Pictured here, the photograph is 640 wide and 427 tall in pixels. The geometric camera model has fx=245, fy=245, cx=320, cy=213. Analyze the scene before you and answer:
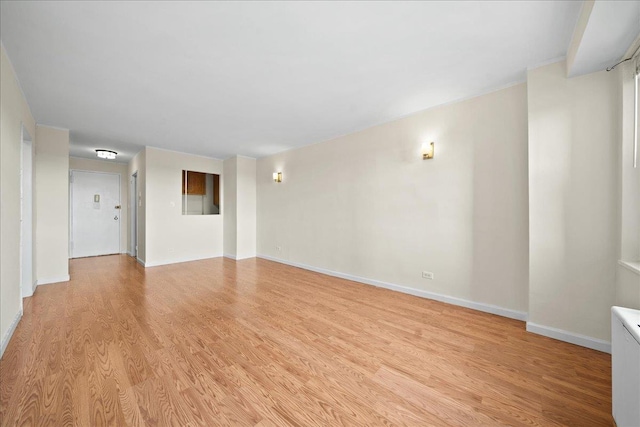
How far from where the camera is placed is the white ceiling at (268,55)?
175cm

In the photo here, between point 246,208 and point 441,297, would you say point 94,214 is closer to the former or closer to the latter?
point 246,208

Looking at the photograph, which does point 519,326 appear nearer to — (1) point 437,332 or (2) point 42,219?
(1) point 437,332

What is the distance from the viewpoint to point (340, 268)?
454 centimetres

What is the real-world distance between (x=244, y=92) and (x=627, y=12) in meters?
3.16

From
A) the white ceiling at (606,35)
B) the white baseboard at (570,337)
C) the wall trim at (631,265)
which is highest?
the white ceiling at (606,35)

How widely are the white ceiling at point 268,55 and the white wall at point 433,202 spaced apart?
42 centimetres

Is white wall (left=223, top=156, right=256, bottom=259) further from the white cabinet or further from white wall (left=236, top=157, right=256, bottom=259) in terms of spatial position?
the white cabinet

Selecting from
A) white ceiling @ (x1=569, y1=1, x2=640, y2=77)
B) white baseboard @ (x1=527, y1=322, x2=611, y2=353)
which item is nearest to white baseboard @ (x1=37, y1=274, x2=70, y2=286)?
white baseboard @ (x1=527, y1=322, x2=611, y2=353)

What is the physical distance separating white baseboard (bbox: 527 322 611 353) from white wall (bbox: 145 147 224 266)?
20.6 ft

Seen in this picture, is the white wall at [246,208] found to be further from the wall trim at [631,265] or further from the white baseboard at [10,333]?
the wall trim at [631,265]

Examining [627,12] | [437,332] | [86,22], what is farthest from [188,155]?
[627,12]

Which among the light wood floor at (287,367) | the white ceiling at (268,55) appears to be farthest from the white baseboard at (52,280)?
the white ceiling at (268,55)

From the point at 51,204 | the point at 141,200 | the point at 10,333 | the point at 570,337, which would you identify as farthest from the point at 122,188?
the point at 570,337

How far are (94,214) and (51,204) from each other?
109 inches
